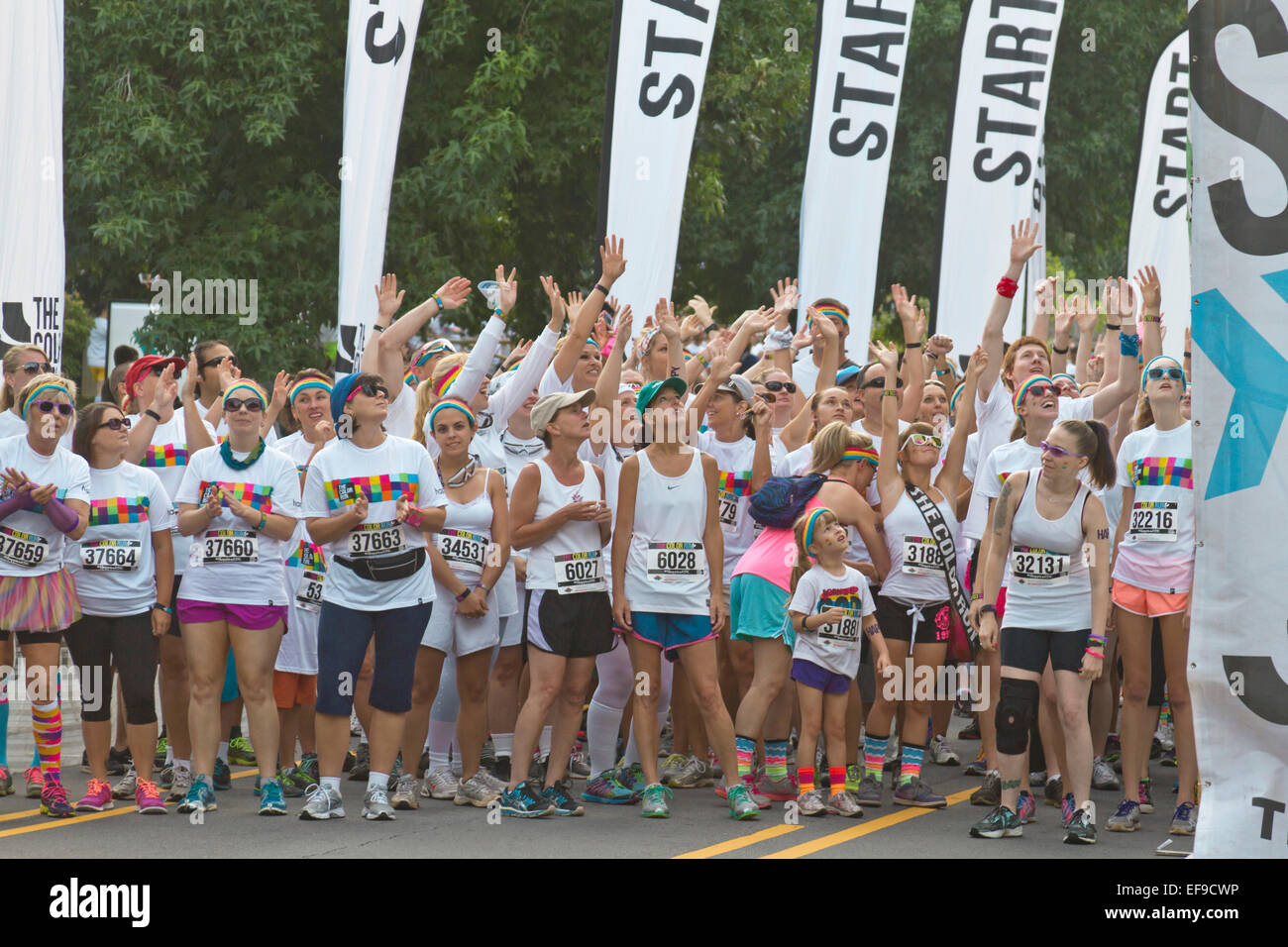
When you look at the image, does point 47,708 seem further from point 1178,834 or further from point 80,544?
point 1178,834

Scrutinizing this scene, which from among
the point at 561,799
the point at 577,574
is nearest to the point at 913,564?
the point at 577,574

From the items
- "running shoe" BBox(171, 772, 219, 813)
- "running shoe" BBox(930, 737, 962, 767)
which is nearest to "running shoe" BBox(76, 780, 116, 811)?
"running shoe" BBox(171, 772, 219, 813)

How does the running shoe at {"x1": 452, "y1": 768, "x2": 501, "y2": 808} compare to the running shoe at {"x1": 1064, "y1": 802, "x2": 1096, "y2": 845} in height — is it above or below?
below

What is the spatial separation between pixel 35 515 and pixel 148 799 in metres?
1.57

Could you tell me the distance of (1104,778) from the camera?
9.53 metres

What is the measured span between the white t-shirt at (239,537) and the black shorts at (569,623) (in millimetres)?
1317

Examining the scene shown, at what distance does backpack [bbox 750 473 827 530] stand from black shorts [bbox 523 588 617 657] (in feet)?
3.37

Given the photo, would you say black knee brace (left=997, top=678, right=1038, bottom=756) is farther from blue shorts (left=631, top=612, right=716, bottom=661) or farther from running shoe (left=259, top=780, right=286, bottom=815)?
running shoe (left=259, top=780, right=286, bottom=815)

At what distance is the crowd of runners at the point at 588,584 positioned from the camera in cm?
814

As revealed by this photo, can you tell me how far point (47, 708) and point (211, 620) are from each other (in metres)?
0.98

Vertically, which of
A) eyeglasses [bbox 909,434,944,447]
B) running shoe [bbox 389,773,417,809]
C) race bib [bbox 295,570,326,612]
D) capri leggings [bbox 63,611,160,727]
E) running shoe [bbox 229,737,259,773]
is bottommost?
running shoe [bbox 229,737,259,773]

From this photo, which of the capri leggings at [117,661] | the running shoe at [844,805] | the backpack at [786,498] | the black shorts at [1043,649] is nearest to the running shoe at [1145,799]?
the black shorts at [1043,649]

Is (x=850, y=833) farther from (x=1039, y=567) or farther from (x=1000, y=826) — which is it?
(x=1039, y=567)

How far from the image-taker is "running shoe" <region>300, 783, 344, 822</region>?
26.9 ft
